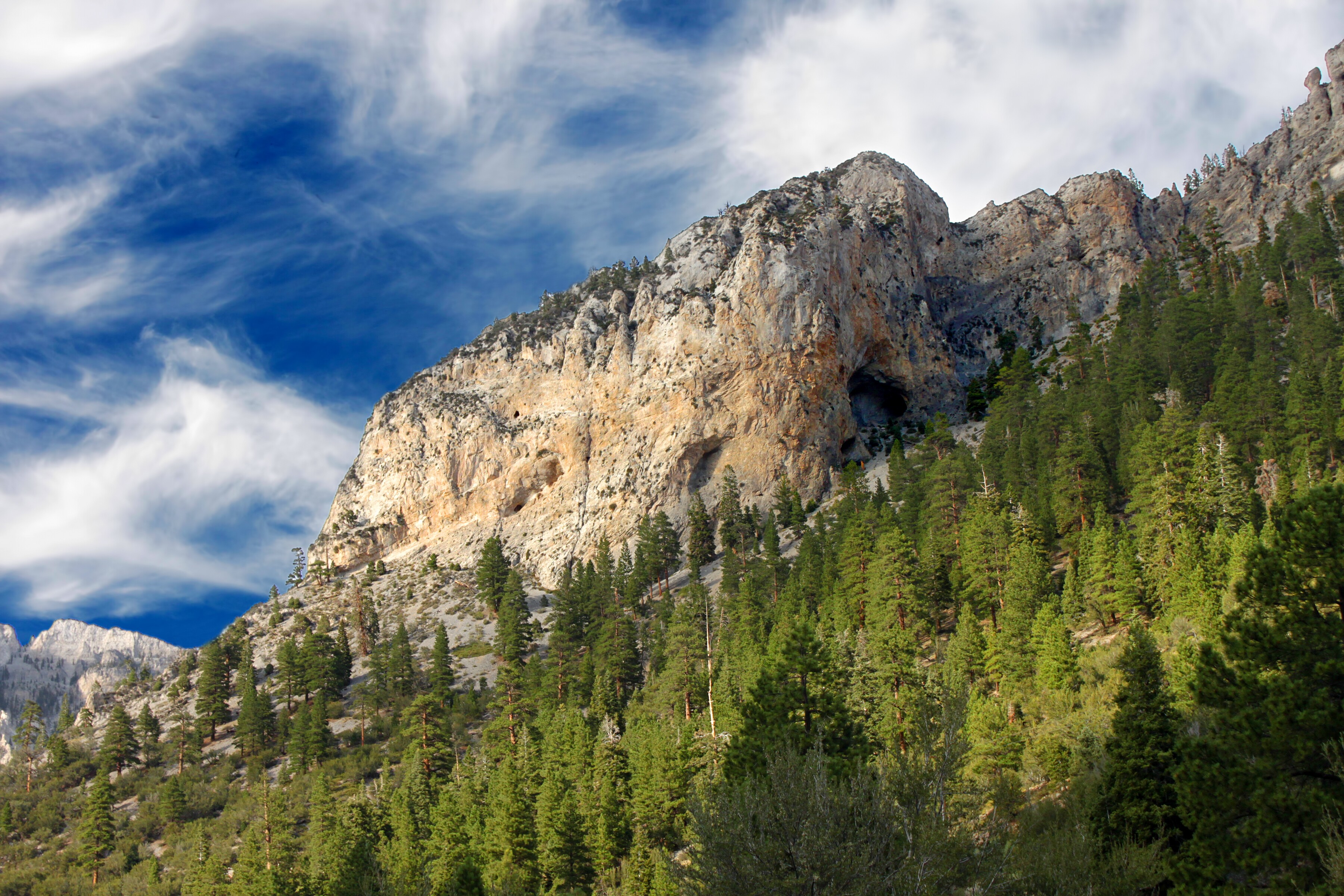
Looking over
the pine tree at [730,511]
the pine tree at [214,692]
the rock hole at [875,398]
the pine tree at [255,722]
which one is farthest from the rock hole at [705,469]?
the pine tree at [214,692]

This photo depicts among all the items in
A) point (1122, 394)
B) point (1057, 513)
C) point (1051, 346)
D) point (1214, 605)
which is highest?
point (1051, 346)

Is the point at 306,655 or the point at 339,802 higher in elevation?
the point at 306,655

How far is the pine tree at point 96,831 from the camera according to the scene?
6438 centimetres

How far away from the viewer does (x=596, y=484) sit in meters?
114

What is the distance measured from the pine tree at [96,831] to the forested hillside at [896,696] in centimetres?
28

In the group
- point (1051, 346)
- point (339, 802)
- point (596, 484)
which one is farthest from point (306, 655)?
point (1051, 346)

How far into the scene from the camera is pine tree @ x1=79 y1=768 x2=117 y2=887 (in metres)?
64.4

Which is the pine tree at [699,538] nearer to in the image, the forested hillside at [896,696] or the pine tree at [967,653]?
the forested hillside at [896,696]

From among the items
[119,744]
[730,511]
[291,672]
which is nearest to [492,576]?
[291,672]

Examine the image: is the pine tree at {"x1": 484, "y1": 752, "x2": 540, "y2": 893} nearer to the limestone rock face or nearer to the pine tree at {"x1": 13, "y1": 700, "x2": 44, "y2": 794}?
the pine tree at {"x1": 13, "y1": 700, "x2": 44, "y2": 794}

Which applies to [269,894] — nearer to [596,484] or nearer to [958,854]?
[958,854]

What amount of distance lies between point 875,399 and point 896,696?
8928 cm

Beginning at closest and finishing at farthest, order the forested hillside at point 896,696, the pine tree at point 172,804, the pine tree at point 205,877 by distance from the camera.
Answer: the forested hillside at point 896,696
the pine tree at point 205,877
the pine tree at point 172,804

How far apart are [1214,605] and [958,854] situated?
2402cm
